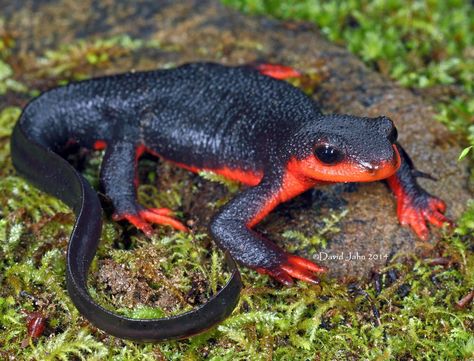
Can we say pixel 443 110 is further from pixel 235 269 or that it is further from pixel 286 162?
pixel 235 269

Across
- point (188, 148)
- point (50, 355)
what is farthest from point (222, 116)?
point (50, 355)

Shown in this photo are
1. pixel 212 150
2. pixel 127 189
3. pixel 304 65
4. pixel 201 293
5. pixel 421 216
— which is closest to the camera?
pixel 201 293

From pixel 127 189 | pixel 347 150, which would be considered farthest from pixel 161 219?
pixel 347 150

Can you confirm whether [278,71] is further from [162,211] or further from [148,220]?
[148,220]

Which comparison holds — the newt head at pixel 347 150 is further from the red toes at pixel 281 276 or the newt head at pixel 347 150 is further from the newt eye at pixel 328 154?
the red toes at pixel 281 276

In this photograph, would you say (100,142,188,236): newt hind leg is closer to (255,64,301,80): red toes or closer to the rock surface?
the rock surface

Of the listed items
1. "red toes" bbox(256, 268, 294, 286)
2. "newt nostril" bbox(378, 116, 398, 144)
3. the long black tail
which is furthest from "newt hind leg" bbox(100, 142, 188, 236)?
"newt nostril" bbox(378, 116, 398, 144)

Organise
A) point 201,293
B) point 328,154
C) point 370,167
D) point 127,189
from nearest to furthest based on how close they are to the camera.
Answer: point 370,167 → point 328,154 → point 201,293 → point 127,189

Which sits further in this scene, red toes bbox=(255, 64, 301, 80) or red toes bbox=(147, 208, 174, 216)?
red toes bbox=(255, 64, 301, 80)
